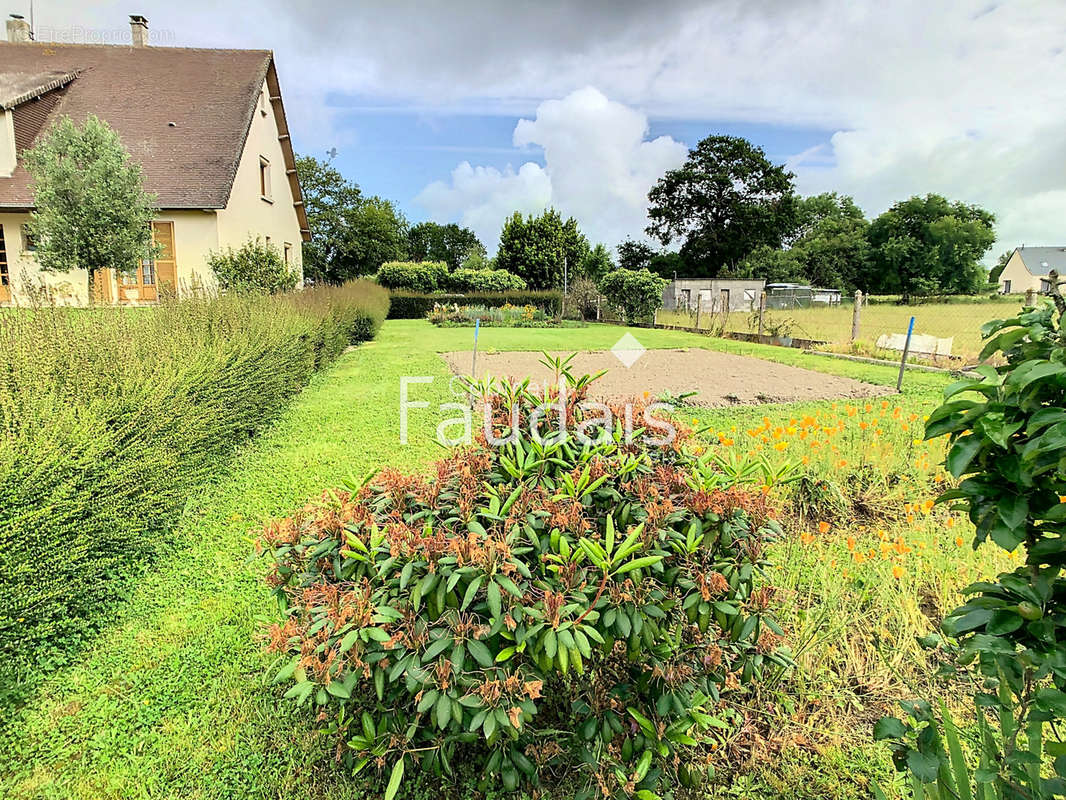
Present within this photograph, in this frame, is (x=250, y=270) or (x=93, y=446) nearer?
(x=93, y=446)

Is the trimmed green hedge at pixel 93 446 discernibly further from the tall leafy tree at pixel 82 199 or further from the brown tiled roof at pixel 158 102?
the brown tiled roof at pixel 158 102

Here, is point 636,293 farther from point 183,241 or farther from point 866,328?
point 183,241

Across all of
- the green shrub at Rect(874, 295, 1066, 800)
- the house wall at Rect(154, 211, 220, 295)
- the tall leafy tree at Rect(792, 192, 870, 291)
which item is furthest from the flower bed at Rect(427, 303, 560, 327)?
the tall leafy tree at Rect(792, 192, 870, 291)

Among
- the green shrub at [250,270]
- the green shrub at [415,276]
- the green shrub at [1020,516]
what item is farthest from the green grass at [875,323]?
the green shrub at [415,276]

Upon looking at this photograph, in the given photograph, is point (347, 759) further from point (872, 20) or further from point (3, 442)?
point (872, 20)

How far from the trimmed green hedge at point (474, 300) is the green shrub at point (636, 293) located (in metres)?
3.29

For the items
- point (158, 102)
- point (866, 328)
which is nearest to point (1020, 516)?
point (866, 328)

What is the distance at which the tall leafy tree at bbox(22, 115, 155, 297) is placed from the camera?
36.1 feet

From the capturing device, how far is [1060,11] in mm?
1806

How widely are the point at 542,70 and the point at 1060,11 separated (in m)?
5.39

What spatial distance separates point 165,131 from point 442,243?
45.2 m

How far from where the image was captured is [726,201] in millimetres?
47219

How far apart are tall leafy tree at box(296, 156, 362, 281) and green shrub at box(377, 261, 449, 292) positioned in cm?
1028

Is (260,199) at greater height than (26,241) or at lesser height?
greater
